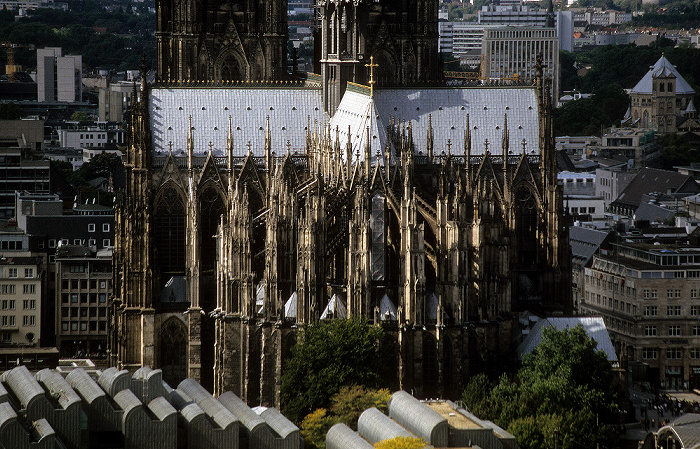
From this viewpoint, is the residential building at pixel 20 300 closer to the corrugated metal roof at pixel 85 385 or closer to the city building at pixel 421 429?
the corrugated metal roof at pixel 85 385

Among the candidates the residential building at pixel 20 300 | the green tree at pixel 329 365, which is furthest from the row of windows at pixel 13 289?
the green tree at pixel 329 365

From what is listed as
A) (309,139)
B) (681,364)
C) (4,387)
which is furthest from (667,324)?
(4,387)

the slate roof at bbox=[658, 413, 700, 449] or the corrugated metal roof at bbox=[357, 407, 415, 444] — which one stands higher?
the corrugated metal roof at bbox=[357, 407, 415, 444]

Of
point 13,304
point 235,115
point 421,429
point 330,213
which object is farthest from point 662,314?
point 421,429

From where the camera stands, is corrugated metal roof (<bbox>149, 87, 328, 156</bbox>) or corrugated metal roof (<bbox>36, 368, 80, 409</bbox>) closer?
corrugated metal roof (<bbox>36, 368, 80, 409</bbox>)

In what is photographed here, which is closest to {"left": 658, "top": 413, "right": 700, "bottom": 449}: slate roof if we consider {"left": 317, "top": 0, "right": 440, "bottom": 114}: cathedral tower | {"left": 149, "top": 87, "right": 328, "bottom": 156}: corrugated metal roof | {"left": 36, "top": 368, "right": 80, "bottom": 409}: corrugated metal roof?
{"left": 36, "top": 368, "right": 80, "bottom": 409}: corrugated metal roof

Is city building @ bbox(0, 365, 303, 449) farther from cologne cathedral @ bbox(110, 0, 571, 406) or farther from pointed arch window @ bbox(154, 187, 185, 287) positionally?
pointed arch window @ bbox(154, 187, 185, 287)
